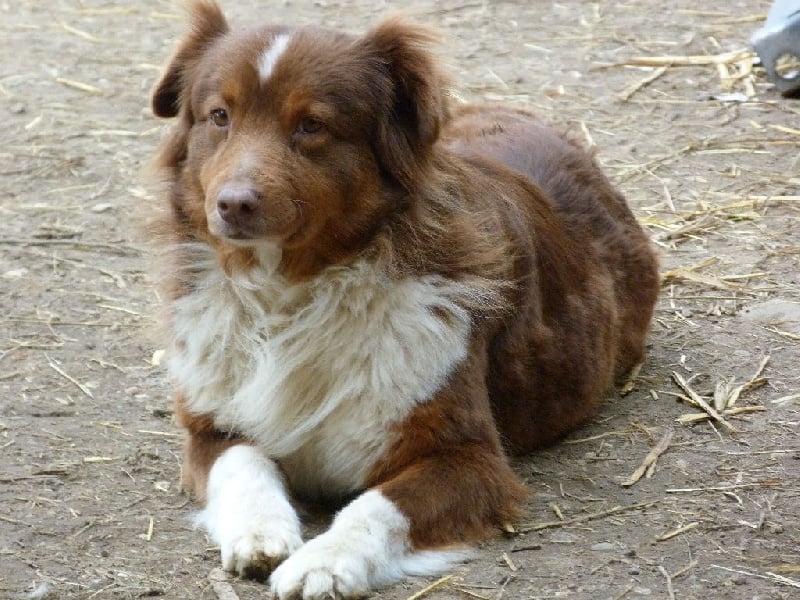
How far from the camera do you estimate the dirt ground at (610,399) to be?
15.2ft

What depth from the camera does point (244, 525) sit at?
464 centimetres

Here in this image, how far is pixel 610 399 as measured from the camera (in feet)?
20.2

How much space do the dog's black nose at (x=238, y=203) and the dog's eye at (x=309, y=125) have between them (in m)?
0.36

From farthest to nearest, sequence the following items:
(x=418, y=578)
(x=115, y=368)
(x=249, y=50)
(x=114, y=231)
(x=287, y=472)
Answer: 1. (x=114, y=231)
2. (x=115, y=368)
3. (x=287, y=472)
4. (x=249, y=50)
5. (x=418, y=578)

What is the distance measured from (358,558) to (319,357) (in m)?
0.95

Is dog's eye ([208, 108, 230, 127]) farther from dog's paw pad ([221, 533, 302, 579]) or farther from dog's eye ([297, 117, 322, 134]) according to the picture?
dog's paw pad ([221, 533, 302, 579])

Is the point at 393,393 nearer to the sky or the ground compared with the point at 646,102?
nearer to the sky

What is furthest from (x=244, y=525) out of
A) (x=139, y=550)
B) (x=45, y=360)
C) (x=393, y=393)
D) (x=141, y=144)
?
(x=141, y=144)

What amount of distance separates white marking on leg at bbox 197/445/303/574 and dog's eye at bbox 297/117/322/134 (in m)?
1.21

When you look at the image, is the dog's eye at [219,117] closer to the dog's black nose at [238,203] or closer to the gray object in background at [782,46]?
the dog's black nose at [238,203]

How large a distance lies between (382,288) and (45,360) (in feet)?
7.08

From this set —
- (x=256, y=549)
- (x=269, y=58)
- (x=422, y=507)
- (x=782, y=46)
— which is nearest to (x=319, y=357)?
(x=422, y=507)

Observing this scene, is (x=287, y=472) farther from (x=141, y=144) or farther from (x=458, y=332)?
(x=141, y=144)

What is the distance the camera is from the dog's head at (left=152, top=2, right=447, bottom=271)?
4.68 m
